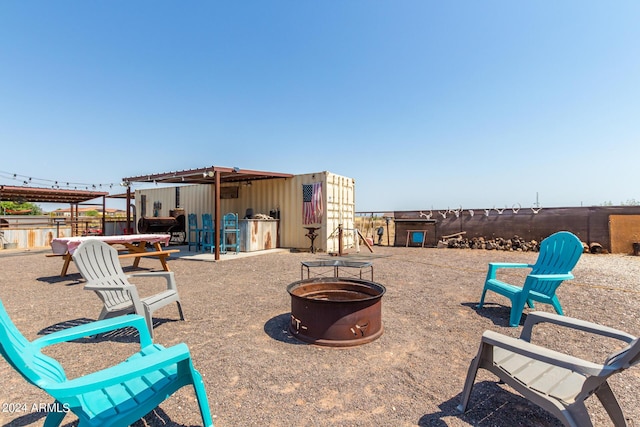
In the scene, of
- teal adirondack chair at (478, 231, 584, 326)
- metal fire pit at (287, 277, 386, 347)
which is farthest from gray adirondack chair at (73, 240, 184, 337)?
teal adirondack chair at (478, 231, 584, 326)

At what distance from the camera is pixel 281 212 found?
12016 millimetres

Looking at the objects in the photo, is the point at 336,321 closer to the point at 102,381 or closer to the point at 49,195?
the point at 102,381

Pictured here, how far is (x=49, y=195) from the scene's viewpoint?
15.6 meters

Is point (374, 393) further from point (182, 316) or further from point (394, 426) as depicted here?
point (182, 316)

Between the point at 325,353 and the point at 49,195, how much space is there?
18.7 m

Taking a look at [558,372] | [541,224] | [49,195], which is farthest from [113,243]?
[541,224]

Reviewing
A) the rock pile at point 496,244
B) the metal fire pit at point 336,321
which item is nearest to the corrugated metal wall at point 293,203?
the rock pile at point 496,244

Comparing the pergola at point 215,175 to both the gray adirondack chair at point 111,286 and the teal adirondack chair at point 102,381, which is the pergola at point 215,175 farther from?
the teal adirondack chair at point 102,381

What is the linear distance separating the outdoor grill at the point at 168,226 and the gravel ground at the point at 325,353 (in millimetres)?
7262

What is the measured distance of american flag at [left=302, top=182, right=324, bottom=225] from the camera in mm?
11078

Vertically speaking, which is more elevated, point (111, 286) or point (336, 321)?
point (111, 286)

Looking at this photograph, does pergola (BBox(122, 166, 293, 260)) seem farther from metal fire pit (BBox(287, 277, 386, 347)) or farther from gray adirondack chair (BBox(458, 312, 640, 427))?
gray adirondack chair (BBox(458, 312, 640, 427))

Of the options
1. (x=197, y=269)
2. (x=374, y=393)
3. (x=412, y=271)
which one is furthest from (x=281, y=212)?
(x=374, y=393)

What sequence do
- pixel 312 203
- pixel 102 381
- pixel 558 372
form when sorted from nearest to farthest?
pixel 102 381 → pixel 558 372 → pixel 312 203
